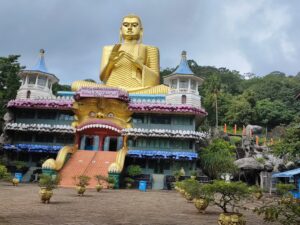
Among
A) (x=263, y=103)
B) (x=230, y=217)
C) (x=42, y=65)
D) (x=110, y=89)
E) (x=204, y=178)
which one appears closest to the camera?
(x=230, y=217)

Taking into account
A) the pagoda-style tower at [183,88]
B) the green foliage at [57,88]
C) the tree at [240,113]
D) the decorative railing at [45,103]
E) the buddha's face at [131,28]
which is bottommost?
the decorative railing at [45,103]

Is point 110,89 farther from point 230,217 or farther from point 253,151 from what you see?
point 230,217

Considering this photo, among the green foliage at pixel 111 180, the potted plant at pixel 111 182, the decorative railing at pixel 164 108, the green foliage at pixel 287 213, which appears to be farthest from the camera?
the decorative railing at pixel 164 108

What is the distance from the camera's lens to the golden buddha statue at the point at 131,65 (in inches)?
→ 1430

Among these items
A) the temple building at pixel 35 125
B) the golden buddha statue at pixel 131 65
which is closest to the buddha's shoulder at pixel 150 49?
the golden buddha statue at pixel 131 65

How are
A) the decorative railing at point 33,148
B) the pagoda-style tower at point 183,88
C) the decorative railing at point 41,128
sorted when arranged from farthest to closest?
the pagoda-style tower at point 183,88, the decorative railing at point 41,128, the decorative railing at point 33,148

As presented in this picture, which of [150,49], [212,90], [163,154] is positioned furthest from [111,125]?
[212,90]

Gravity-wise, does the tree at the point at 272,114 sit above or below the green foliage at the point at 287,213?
above

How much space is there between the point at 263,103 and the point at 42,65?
38641 mm

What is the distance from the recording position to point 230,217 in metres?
8.48

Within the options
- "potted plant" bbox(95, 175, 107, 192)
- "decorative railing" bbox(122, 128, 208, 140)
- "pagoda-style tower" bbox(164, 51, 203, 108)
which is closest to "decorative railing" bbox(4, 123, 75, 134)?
"decorative railing" bbox(122, 128, 208, 140)

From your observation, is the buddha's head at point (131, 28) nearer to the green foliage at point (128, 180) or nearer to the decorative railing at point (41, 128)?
the decorative railing at point (41, 128)

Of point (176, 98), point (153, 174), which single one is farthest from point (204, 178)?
point (176, 98)

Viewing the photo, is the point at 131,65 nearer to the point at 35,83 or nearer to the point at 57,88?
the point at 35,83
